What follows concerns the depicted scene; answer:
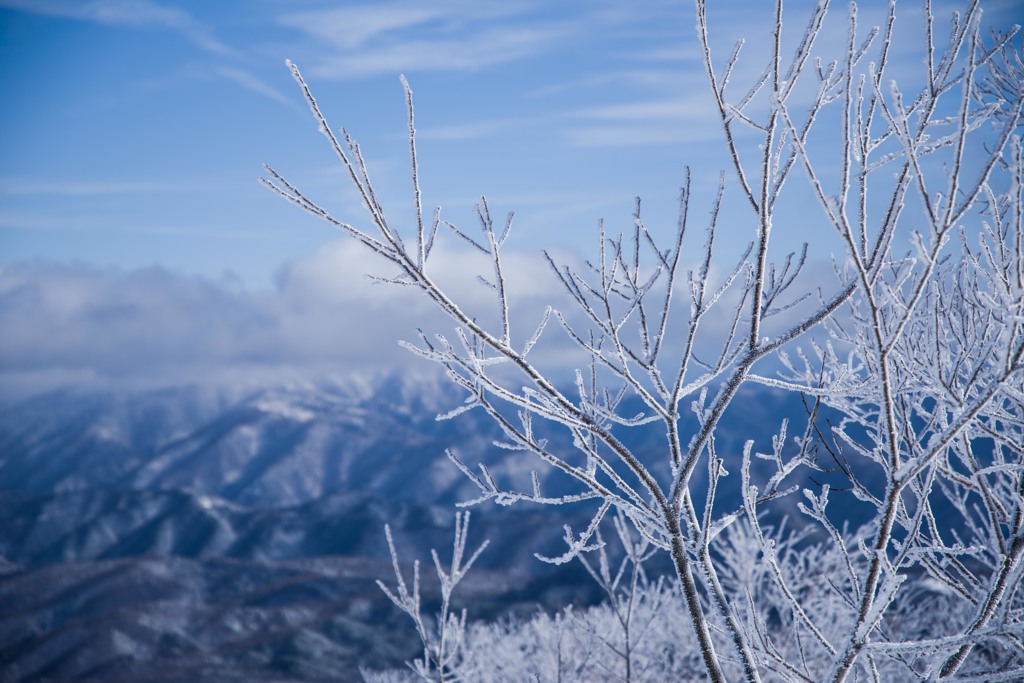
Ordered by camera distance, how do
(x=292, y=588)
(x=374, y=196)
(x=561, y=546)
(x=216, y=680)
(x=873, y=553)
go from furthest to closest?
(x=561, y=546), (x=292, y=588), (x=216, y=680), (x=873, y=553), (x=374, y=196)

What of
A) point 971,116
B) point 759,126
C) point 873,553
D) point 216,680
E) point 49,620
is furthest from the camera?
point 49,620

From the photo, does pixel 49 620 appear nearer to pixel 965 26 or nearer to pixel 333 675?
pixel 333 675

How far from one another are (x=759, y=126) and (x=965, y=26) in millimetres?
979

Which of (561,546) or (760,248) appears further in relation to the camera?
(561,546)

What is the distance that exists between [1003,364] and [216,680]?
332ft

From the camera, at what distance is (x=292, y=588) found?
133m

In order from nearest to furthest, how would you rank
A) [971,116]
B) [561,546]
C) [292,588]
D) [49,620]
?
[971,116], [49,620], [292,588], [561,546]

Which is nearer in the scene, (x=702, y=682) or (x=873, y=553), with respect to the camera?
(x=873, y=553)

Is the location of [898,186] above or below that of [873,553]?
above

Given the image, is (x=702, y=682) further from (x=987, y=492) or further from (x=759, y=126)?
(x=759, y=126)

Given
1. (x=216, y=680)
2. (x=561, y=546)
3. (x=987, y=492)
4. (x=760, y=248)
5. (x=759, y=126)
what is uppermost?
(x=759, y=126)

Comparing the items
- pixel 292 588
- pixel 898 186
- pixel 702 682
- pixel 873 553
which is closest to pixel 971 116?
pixel 898 186

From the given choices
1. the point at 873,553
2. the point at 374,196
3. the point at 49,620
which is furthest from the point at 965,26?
the point at 49,620

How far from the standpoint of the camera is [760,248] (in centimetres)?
291
